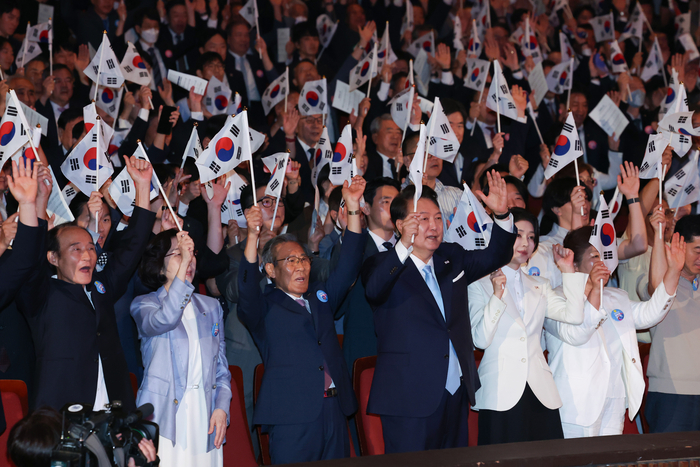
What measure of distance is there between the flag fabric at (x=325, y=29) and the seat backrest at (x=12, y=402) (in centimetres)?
582

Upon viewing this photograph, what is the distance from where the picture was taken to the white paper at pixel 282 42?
26.8ft

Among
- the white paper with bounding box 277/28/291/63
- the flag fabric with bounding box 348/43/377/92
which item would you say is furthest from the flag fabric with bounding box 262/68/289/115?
the white paper with bounding box 277/28/291/63

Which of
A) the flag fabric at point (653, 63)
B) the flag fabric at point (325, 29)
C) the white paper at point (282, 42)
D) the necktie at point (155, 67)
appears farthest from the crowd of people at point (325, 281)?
the flag fabric at point (653, 63)

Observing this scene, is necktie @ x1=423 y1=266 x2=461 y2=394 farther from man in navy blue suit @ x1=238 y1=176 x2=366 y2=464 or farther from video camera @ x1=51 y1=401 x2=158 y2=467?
video camera @ x1=51 y1=401 x2=158 y2=467

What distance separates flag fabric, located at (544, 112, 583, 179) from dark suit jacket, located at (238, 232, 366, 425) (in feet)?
6.07

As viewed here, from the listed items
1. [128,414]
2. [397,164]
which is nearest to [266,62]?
[397,164]

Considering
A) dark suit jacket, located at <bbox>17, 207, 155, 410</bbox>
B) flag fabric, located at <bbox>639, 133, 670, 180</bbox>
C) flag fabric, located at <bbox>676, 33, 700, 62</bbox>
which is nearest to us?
dark suit jacket, located at <bbox>17, 207, 155, 410</bbox>

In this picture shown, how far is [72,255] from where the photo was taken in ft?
11.6

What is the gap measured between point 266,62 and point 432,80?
1673mm

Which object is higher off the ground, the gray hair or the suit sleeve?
the gray hair

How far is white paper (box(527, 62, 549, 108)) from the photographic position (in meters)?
7.41

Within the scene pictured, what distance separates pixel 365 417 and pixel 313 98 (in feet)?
10.8

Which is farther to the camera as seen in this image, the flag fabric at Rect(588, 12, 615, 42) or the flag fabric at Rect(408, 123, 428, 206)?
the flag fabric at Rect(588, 12, 615, 42)

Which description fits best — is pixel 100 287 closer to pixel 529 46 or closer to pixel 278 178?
pixel 278 178
